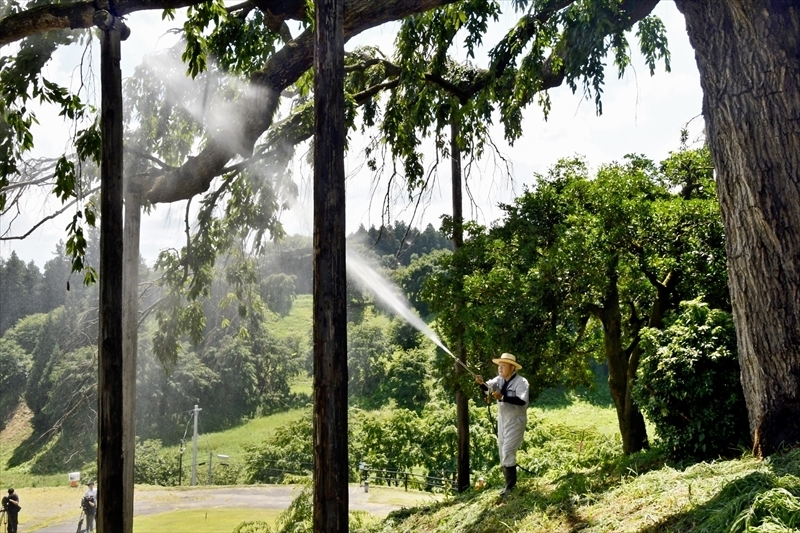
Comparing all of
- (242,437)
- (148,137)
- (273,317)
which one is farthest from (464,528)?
(273,317)

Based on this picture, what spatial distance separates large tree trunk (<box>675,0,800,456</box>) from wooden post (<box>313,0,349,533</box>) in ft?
12.0

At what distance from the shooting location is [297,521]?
11.7 meters

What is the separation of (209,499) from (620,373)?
18.0 metres

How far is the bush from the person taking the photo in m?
6.46

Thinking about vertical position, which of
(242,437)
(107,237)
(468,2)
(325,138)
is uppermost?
(468,2)

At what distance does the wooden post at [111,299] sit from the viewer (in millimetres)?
5781

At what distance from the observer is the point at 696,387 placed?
6.57 metres

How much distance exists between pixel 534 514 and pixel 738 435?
2150 mm

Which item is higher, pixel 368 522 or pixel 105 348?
pixel 105 348

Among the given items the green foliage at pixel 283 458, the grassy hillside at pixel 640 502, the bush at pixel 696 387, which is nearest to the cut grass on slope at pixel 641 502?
the grassy hillside at pixel 640 502

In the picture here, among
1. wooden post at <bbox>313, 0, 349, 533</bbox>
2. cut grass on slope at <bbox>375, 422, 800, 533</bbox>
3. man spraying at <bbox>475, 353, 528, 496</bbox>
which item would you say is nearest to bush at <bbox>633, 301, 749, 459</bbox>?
cut grass on slope at <bbox>375, 422, 800, 533</bbox>

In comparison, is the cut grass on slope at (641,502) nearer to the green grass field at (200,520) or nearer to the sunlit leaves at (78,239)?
the sunlit leaves at (78,239)

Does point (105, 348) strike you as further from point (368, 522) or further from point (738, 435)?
point (368, 522)

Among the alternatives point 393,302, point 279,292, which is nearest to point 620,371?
point 393,302
